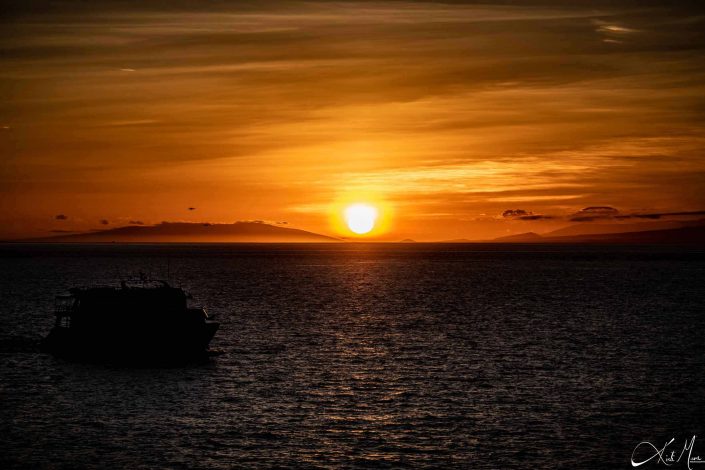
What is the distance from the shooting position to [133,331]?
73.9m

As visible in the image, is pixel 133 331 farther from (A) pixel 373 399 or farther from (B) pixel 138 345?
(A) pixel 373 399

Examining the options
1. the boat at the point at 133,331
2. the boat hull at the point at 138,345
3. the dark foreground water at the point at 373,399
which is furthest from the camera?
the boat at the point at 133,331

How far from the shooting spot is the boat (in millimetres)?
73375

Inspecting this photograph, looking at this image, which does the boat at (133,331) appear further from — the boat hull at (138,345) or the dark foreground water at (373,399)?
the dark foreground water at (373,399)

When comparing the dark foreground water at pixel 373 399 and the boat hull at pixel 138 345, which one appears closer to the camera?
the dark foreground water at pixel 373 399

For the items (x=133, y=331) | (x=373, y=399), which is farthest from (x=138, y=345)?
(x=373, y=399)

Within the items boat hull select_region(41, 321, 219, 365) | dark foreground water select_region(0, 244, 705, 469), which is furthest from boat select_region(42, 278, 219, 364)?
dark foreground water select_region(0, 244, 705, 469)

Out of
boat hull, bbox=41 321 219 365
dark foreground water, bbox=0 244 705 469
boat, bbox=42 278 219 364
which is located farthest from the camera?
boat, bbox=42 278 219 364

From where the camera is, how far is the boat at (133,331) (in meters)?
73.4

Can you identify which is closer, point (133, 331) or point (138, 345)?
point (138, 345)

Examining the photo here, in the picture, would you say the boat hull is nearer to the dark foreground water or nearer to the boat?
the boat

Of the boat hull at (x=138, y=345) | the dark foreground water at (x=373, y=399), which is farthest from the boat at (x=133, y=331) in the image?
the dark foreground water at (x=373, y=399)

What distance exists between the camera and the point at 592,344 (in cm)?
8794

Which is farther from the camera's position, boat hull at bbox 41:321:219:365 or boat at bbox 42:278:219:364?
boat at bbox 42:278:219:364
